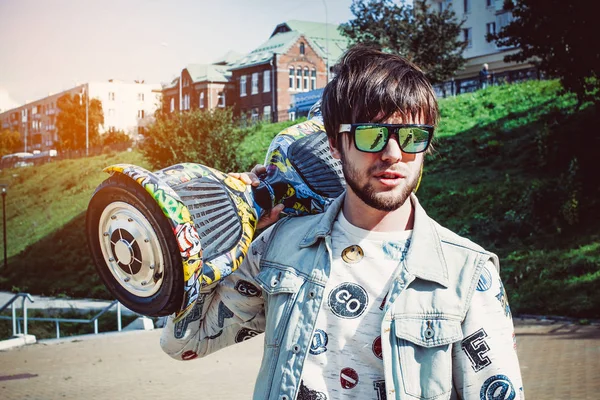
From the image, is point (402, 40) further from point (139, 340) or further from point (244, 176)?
point (244, 176)

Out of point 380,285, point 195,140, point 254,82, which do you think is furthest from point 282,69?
point 380,285

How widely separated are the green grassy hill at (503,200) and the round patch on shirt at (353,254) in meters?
7.08

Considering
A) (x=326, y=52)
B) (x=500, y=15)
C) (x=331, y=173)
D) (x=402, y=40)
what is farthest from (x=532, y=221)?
(x=326, y=52)

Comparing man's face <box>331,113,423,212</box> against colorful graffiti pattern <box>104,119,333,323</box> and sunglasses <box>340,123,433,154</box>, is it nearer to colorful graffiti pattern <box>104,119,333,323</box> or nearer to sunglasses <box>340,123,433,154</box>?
sunglasses <box>340,123,433,154</box>

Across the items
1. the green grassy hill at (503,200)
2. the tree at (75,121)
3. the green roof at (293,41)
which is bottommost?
the green grassy hill at (503,200)

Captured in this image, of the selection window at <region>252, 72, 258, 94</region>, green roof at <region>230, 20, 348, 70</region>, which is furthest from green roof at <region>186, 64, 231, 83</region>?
window at <region>252, 72, 258, 94</region>

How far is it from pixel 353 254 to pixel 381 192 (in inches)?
7.6

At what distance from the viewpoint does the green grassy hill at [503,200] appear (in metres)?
13.9

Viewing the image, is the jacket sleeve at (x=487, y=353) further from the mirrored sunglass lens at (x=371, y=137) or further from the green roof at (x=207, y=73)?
the green roof at (x=207, y=73)

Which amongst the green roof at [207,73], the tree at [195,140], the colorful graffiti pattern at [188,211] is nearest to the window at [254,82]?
the green roof at [207,73]

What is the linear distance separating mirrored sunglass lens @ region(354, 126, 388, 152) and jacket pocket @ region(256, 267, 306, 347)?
0.40 meters

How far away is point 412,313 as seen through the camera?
5.90 feet

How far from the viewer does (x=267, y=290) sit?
6.48 ft

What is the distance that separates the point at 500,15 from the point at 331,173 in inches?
1614
